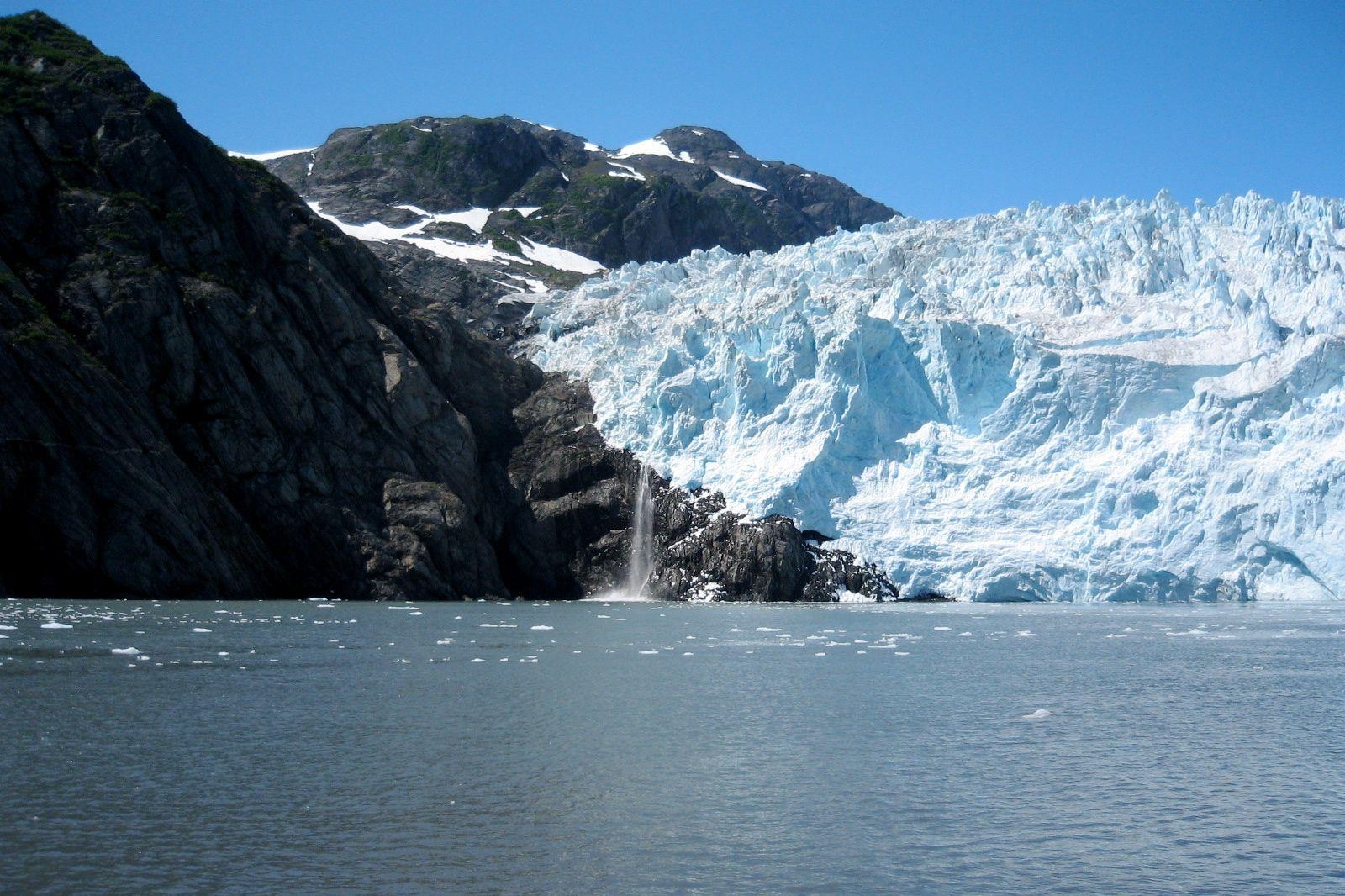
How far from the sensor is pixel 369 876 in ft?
29.1

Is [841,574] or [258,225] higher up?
[258,225]

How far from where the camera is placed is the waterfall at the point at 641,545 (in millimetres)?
50844

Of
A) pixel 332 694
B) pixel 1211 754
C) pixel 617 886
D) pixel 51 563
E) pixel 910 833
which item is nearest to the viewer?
pixel 617 886

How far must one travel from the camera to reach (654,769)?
1280cm

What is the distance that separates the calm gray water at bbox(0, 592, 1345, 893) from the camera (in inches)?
366

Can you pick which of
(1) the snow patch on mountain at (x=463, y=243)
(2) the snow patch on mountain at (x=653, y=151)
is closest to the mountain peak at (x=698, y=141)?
(2) the snow patch on mountain at (x=653, y=151)

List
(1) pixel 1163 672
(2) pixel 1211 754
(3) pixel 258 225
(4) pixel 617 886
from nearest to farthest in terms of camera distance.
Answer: (4) pixel 617 886
(2) pixel 1211 754
(1) pixel 1163 672
(3) pixel 258 225

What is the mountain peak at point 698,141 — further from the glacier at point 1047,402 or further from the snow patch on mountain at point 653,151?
the glacier at point 1047,402

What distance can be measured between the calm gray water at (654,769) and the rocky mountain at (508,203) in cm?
6441

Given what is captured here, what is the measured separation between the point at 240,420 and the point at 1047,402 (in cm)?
3016

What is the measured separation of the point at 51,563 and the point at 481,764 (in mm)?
28365

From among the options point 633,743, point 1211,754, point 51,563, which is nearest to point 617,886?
point 633,743

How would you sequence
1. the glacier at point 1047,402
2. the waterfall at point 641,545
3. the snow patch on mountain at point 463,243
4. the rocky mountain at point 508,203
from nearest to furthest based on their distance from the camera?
the glacier at point 1047,402
the waterfall at point 641,545
the snow patch on mountain at point 463,243
the rocky mountain at point 508,203

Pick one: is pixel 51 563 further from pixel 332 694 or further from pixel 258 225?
pixel 332 694
